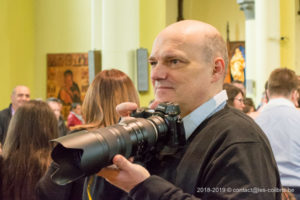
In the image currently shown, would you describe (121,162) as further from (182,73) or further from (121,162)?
(182,73)

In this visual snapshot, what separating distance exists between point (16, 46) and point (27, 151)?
780 cm

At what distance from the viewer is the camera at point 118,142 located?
122cm

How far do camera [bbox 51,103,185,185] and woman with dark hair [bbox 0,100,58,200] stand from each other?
5.14ft

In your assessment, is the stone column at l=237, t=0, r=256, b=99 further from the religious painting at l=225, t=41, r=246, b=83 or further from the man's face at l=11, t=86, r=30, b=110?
the man's face at l=11, t=86, r=30, b=110

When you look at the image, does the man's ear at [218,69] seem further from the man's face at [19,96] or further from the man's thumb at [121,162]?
the man's face at [19,96]

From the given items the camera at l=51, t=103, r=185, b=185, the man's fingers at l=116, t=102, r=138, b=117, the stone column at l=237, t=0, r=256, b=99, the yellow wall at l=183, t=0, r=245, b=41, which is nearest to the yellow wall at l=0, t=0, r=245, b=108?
the stone column at l=237, t=0, r=256, b=99

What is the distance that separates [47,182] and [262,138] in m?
1.50

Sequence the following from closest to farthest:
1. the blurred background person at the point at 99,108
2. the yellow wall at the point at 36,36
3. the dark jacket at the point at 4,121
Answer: the blurred background person at the point at 99,108
the dark jacket at the point at 4,121
the yellow wall at the point at 36,36

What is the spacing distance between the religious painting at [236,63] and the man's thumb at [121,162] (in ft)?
36.3

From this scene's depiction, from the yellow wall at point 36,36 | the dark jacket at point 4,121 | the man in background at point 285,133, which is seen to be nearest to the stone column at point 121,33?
the dark jacket at point 4,121

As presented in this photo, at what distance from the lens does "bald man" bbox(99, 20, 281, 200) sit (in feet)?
4.35

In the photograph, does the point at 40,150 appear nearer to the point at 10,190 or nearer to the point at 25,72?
the point at 10,190

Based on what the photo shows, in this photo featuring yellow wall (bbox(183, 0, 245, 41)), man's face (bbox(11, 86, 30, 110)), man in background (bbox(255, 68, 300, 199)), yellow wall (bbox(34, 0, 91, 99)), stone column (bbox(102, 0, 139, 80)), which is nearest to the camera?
man in background (bbox(255, 68, 300, 199))

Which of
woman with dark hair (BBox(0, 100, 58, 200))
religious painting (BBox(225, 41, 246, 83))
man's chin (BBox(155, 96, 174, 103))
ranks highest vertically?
religious painting (BBox(225, 41, 246, 83))
